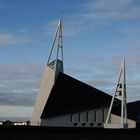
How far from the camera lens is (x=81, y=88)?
7650 cm

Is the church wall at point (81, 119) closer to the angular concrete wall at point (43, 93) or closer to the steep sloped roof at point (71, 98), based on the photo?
the steep sloped roof at point (71, 98)

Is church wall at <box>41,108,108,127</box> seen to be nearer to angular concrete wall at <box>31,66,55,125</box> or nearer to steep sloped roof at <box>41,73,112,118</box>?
steep sloped roof at <box>41,73,112,118</box>

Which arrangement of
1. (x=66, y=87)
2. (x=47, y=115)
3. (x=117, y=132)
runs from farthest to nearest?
(x=66, y=87) → (x=47, y=115) → (x=117, y=132)

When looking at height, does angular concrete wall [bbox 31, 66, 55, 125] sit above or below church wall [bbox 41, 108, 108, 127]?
above

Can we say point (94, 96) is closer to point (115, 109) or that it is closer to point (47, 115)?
point (115, 109)

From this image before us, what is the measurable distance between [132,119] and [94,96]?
27.9ft

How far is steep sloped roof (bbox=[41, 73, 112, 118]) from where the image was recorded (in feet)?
232

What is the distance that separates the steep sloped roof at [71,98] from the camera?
7069 cm

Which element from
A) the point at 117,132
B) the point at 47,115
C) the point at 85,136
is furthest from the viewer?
the point at 47,115

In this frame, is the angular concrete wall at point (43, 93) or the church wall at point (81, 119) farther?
the angular concrete wall at point (43, 93)

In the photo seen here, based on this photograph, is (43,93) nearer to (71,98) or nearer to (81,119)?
(71,98)

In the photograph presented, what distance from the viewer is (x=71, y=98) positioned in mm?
73938

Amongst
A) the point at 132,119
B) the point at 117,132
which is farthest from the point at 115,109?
the point at 117,132

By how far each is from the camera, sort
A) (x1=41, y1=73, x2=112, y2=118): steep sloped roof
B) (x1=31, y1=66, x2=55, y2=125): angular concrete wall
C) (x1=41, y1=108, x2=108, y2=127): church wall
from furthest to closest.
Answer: (x1=31, y1=66, x2=55, y2=125): angular concrete wall, (x1=41, y1=73, x2=112, y2=118): steep sloped roof, (x1=41, y1=108, x2=108, y2=127): church wall
